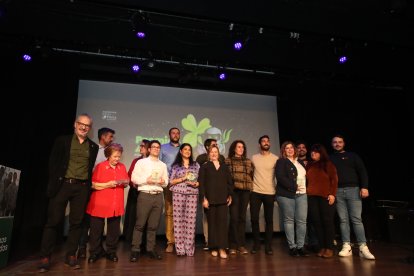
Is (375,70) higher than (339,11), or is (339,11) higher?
(339,11)

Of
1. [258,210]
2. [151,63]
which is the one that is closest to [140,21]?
[151,63]

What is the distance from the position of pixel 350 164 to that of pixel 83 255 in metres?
3.44

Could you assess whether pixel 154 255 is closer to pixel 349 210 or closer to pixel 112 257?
pixel 112 257

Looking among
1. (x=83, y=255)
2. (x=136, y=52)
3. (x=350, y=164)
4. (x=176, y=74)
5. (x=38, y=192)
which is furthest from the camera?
(x=176, y=74)

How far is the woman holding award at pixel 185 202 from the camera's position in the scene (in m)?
3.54

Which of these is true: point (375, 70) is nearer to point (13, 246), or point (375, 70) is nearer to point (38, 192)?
point (38, 192)

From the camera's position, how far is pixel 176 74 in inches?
223

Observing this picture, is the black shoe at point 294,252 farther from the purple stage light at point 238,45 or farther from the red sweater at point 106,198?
the purple stage light at point 238,45

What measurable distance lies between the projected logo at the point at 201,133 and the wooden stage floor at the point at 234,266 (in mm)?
2264

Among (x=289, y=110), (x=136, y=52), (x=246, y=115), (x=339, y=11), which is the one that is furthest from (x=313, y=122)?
(x=136, y=52)

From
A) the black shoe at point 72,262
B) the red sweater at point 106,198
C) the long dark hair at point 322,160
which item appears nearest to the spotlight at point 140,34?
the red sweater at point 106,198

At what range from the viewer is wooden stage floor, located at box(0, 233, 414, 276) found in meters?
2.71

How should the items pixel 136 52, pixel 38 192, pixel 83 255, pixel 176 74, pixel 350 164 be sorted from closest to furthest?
pixel 83 255, pixel 350 164, pixel 38 192, pixel 136 52, pixel 176 74

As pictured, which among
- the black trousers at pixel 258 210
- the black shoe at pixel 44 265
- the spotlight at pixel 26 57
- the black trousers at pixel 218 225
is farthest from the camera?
the spotlight at pixel 26 57
